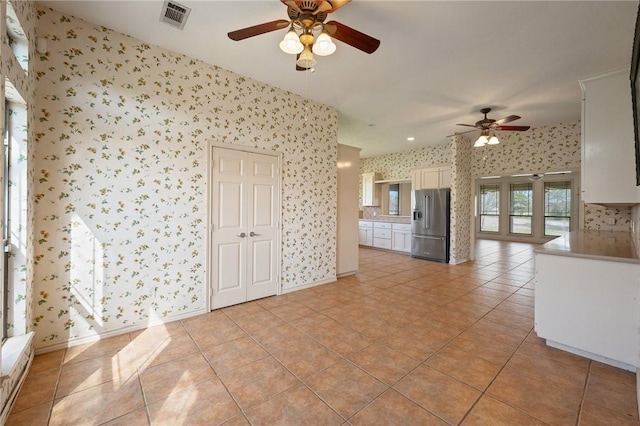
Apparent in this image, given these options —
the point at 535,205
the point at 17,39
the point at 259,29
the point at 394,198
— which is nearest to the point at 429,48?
the point at 259,29

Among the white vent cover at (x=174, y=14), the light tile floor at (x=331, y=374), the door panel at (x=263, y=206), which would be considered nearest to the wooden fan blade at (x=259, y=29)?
the white vent cover at (x=174, y=14)

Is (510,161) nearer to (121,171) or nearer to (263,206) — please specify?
(263,206)

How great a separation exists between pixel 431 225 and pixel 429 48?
174 inches

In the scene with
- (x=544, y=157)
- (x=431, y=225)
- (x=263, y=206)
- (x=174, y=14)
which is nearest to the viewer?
(x=174, y=14)

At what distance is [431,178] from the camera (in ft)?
21.7

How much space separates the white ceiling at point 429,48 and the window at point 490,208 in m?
6.50

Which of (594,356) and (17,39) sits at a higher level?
(17,39)

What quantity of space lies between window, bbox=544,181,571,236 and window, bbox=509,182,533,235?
0.45m

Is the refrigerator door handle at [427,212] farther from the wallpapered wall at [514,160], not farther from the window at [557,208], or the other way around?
the window at [557,208]

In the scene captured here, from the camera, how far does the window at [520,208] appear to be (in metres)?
9.76

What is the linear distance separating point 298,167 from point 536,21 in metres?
3.09

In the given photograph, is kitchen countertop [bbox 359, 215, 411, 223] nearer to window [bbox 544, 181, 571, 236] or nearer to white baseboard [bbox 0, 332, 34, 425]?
window [bbox 544, 181, 571, 236]

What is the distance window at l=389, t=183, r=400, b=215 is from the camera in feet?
28.1

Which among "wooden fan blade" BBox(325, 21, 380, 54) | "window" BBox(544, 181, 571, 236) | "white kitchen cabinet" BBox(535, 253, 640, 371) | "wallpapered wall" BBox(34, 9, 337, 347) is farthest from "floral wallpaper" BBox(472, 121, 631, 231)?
"wallpapered wall" BBox(34, 9, 337, 347)
